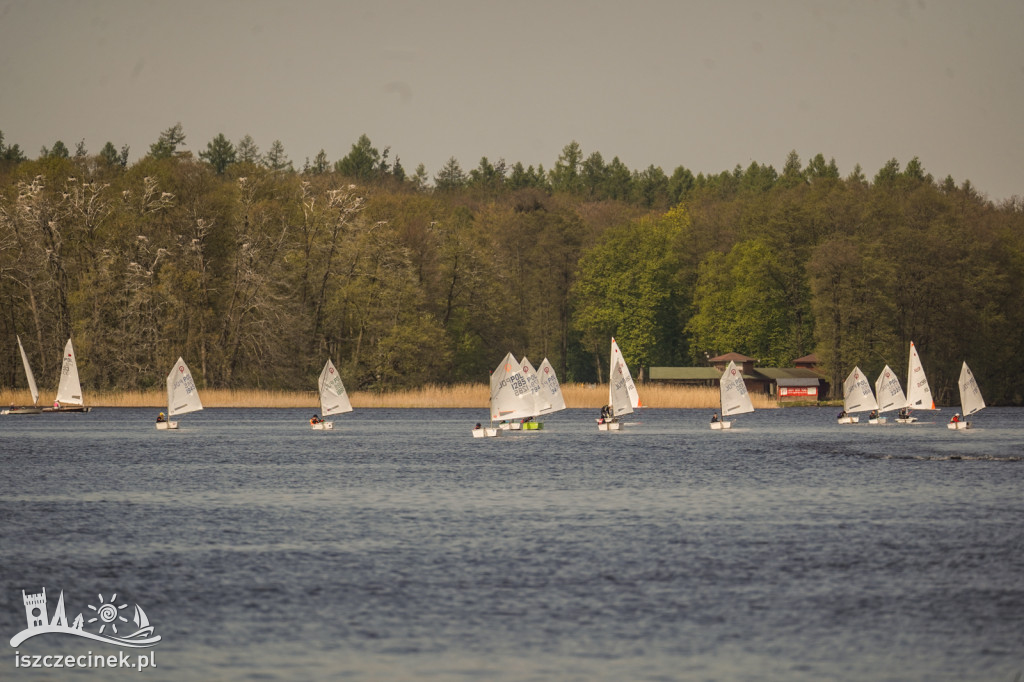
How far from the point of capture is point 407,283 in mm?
133500

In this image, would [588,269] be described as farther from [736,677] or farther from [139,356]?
[736,677]

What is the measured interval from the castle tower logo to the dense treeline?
99.9 metres

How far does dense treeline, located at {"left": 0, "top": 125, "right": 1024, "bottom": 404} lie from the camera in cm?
12600

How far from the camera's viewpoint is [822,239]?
147125 mm

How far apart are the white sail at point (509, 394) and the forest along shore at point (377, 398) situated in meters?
36.7

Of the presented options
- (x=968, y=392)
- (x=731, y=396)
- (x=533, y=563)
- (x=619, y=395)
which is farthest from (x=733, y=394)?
(x=533, y=563)

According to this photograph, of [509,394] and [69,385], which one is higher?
[69,385]

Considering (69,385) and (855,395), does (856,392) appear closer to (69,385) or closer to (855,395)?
(855,395)

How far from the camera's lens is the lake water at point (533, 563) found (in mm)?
22922

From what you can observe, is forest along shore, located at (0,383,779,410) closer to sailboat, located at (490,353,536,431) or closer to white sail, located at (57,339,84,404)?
white sail, located at (57,339,84,404)

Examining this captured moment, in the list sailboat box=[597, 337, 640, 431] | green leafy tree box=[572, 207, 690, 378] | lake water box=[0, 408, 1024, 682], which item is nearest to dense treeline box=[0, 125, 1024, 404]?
green leafy tree box=[572, 207, 690, 378]

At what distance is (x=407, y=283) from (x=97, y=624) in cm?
10834

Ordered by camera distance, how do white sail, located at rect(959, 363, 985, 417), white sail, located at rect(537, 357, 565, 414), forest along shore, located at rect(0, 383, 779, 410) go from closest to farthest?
1. white sail, located at rect(537, 357, 565, 414)
2. white sail, located at rect(959, 363, 985, 417)
3. forest along shore, located at rect(0, 383, 779, 410)

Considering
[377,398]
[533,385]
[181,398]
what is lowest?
[377,398]
